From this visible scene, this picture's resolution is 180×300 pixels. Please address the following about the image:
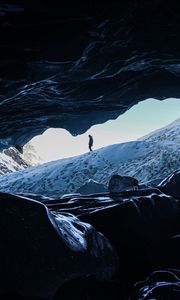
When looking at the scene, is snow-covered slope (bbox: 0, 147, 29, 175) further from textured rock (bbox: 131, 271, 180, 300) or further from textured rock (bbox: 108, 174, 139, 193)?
textured rock (bbox: 131, 271, 180, 300)

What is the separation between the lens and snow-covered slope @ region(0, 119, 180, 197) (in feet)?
103

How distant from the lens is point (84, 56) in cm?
599

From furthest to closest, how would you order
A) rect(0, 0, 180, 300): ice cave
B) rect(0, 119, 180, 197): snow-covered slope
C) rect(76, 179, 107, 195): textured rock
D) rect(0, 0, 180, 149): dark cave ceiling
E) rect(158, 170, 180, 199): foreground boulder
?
rect(0, 119, 180, 197): snow-covered slope, rect(76, 179, 107, 195): textured rock, rect(158, 170, 180, 199): foreground boulder, rect(0, 0, 180, 149): dark cave ceiling, rect(0, 0, 180, 300): ice cave

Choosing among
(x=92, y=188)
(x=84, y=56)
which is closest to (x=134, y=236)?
(x=84, y=56)

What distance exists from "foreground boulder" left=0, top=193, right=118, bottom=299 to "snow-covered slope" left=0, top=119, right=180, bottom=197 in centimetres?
2546

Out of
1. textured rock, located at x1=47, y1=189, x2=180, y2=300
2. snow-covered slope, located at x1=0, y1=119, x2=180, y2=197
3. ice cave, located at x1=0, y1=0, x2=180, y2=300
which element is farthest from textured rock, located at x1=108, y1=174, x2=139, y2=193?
snow-covered slope, located at x1=0, y1=119, x2=180, y2=197

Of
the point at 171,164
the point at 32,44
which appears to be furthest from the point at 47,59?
the point at 171,164

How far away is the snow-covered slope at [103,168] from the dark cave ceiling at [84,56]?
20982 mm

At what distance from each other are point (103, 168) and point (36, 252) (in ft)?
103

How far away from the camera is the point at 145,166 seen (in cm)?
3247

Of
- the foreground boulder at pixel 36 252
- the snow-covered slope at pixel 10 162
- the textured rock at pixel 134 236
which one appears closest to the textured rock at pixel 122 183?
the textured rock at pixel 134 236

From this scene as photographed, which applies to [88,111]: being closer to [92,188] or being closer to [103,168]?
[92,188]

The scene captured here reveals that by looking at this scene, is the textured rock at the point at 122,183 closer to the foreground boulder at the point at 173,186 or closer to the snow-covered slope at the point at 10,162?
the foreground boulder at the point at 173,186

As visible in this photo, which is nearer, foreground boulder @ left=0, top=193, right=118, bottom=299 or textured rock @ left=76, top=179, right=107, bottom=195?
foreground boulder @ left=0, top=193, right=118, bottom=299
